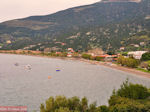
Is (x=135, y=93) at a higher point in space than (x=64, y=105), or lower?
lower

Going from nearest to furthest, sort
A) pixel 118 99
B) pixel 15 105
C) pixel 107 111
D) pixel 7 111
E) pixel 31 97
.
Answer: pixel 107 111
pixel 118 99
pixel 7 111
pixel 15 105
pixel 31 97

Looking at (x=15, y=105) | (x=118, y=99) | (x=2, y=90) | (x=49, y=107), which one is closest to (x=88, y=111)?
(x=49, y=107)

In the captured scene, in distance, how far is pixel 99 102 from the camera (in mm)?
60406

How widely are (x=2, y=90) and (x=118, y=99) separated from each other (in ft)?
174

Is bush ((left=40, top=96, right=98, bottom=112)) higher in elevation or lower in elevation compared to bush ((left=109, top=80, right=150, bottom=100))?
higher

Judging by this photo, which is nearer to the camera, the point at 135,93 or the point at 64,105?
the point at 64,105

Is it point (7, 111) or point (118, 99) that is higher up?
point (118, 99)

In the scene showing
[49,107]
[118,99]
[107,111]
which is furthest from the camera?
[118,99]

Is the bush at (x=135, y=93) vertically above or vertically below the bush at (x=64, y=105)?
below

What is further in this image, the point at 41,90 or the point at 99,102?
the point at 41,90

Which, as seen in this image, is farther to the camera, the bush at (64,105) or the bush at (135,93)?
the bush at (135,93)

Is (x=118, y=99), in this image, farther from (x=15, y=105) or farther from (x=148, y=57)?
(x=148, y=57)

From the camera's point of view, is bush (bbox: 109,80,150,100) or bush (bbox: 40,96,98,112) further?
bush (bbox: 109,80,150,100)

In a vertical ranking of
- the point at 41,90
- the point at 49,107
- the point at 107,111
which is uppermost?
the point at 49,107
